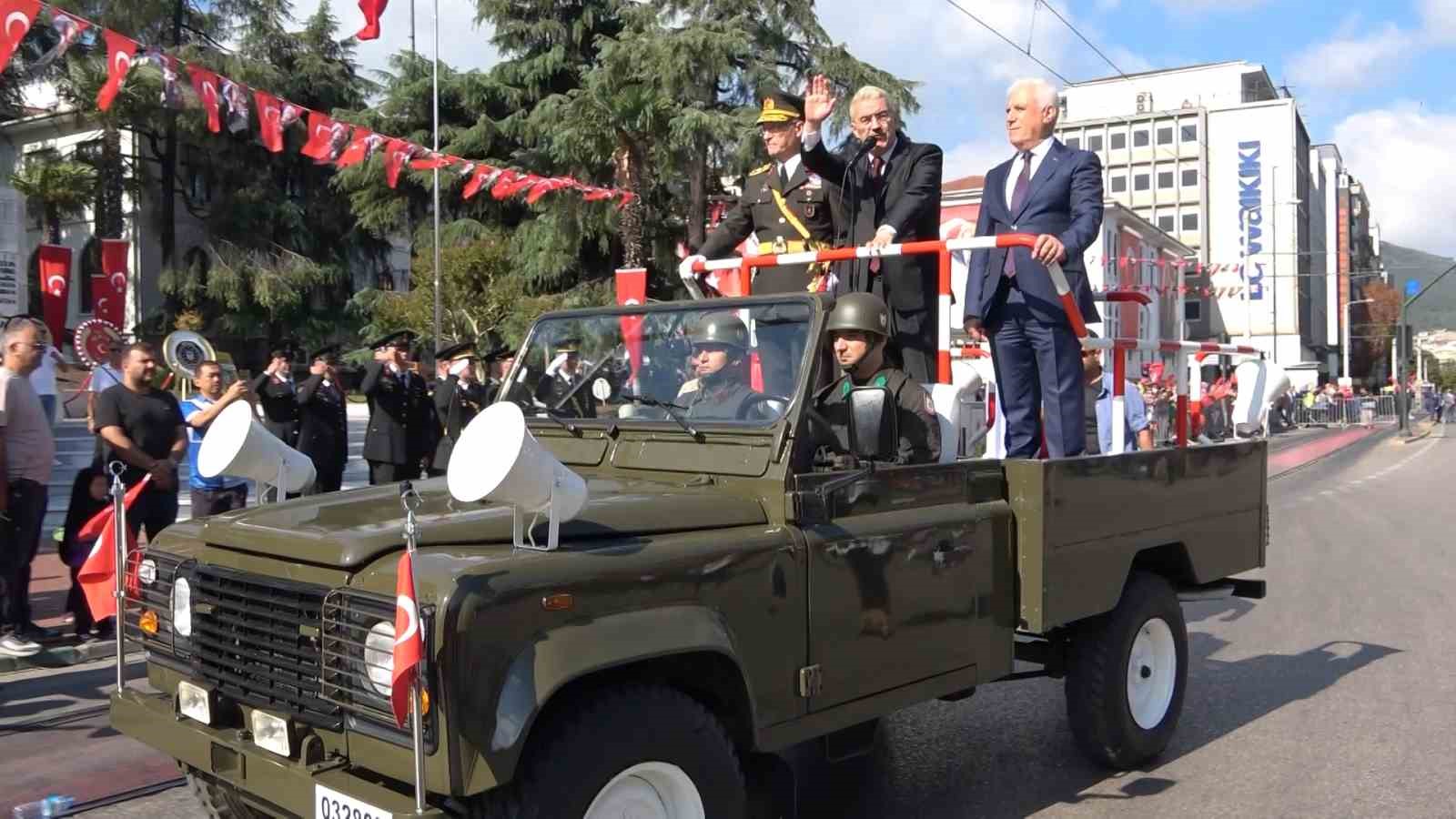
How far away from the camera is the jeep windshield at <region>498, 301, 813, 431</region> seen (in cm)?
381

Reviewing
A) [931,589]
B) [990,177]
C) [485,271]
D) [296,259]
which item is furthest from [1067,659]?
[296,259]

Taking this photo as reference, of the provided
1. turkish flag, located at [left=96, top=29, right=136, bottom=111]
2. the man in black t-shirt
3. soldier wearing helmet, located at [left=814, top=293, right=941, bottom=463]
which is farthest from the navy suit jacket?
turkish flag, located at [left=96, top=29, right=136, bottom=111]

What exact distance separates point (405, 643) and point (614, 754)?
0.64 m

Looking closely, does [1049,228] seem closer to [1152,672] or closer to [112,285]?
[1152,672]

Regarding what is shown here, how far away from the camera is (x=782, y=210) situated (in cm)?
555

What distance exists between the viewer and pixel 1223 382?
6945mm

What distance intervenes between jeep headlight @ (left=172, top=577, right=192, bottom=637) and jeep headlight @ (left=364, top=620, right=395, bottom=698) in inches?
34.3

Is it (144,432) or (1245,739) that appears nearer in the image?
(1245,739)

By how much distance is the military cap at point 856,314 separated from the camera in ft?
12.6

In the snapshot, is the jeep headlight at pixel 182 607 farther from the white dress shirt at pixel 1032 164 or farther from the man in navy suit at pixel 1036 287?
the white dress shirt at pixel 1032 164

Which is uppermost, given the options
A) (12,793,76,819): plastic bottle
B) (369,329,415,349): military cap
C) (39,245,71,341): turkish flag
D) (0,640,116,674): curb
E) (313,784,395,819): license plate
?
A: (39,245,71,341): turkish flag

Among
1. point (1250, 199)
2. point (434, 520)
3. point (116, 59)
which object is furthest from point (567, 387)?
point (1250, 199)

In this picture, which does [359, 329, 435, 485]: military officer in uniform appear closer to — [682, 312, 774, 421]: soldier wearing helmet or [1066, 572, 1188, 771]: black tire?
[682, 312, 774, 421]: soldier wearing helmet

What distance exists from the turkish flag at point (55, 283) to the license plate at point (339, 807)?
19.2m
